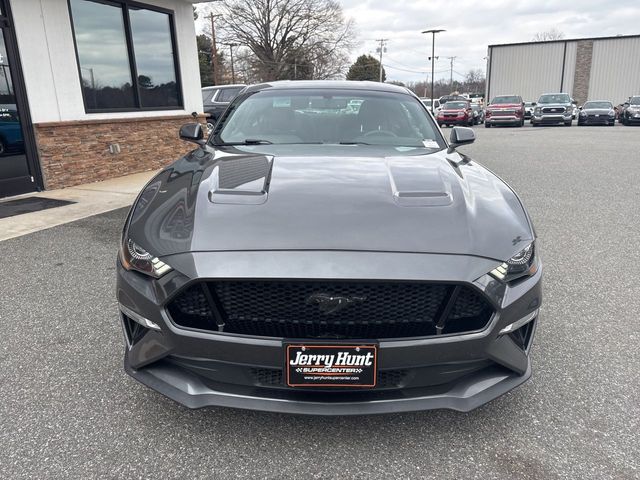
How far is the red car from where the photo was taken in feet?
90.5

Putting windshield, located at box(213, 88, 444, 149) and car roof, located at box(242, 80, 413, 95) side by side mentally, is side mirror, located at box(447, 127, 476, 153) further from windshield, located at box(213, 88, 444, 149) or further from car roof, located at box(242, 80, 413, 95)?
car roof, located at box(242, 80, 413, 95)

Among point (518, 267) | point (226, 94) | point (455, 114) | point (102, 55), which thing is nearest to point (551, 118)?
point (455, 114)

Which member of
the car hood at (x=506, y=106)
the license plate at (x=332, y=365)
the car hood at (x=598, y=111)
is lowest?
the car hood at (x=598, y=111)

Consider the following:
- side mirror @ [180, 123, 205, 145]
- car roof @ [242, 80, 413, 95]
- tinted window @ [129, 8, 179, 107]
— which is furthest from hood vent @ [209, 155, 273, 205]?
tinted window @ [129, 8, 179, 107]

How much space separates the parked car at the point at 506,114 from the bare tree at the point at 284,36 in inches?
821

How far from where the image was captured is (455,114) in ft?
90.4

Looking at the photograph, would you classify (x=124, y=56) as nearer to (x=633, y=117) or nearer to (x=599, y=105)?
(x=599, y=105)

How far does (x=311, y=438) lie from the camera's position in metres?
2.10

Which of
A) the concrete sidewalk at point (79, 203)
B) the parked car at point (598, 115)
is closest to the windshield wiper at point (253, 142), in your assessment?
the concrete sidewalk at point (79, 203)

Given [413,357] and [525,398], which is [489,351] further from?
[525,398]

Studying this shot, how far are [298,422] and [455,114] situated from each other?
27591 millimetres

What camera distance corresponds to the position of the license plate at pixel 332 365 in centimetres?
180

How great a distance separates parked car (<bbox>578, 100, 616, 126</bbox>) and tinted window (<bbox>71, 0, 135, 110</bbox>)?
2448cm

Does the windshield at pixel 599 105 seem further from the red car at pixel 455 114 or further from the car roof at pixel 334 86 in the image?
the car roof at pixel 334 86
